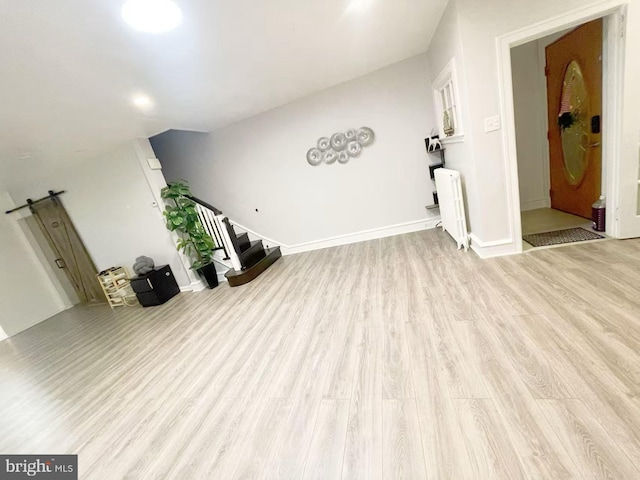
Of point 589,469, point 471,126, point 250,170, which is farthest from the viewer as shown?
point 250,170

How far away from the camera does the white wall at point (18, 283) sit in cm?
449

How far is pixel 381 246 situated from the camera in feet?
13.7

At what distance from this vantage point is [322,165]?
177 inches

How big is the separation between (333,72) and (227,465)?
3.98m

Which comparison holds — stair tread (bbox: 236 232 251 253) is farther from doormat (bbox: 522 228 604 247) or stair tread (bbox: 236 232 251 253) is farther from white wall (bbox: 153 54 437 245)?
doormat (bbox: 522 228 604 247)

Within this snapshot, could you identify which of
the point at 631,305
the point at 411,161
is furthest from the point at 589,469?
the point at 411,161

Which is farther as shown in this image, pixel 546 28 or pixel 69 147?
pixel 69 147

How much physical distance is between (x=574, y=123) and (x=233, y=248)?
460 centimetres

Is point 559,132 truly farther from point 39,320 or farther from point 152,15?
point 39,320

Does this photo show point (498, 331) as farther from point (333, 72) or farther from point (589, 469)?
point (333, 72)

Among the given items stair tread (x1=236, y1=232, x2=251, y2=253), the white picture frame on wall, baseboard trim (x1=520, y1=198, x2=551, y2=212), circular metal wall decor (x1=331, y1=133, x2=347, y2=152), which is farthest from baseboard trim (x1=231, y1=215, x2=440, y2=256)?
circular metal wall decor (x1=331, y1=133, x2=347, y2=152)

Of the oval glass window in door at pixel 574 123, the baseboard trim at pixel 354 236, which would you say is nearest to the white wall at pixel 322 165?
the baseboard trim at pixel 354 236

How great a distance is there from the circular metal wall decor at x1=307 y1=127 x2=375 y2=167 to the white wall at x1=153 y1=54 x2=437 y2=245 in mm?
95

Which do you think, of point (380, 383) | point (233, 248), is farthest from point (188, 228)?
point (380, 383)
